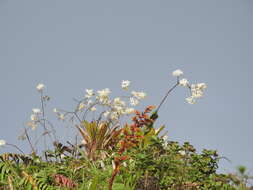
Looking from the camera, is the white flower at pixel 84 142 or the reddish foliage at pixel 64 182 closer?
the reddish foliage at pixel 64 182

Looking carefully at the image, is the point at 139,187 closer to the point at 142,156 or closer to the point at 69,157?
the point at 142,156

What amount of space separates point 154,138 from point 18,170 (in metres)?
1.48

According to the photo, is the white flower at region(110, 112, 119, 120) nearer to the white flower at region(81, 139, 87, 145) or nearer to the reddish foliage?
the white flower at region(81, 139, 87, 145)

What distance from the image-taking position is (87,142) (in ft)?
23.6

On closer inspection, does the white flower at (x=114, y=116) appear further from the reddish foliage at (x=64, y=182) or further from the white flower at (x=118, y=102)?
the reddish foliage at (x=64, y=182)

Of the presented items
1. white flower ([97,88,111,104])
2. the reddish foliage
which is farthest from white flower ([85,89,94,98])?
the reddish foliage

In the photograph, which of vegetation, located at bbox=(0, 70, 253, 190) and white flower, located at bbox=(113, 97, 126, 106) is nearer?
vegetation, located at bbox=(0, 70, 253, 190)

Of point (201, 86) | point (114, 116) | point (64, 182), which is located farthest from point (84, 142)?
point (64, 182)

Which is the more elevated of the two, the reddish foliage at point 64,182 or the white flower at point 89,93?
the white flower at point 89,93

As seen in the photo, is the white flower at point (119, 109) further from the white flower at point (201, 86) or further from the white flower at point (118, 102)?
the white flower at point (201, 86)

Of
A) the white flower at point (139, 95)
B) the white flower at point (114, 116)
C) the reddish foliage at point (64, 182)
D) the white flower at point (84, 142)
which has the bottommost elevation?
the reddish foliage at point (64, 182)

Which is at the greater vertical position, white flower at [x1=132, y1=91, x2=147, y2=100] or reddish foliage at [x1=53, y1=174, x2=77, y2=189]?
white flower at [x1=132, y1=91, x2=147, y2=100]

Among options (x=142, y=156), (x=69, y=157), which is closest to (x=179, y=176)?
(x=142, y=156)

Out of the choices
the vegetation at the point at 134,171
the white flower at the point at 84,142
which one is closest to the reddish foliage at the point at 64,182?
the vegetation at the point at 134,171
